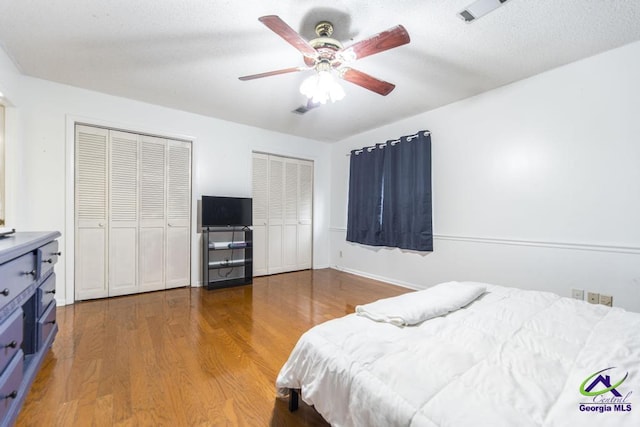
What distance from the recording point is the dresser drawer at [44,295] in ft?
5.76

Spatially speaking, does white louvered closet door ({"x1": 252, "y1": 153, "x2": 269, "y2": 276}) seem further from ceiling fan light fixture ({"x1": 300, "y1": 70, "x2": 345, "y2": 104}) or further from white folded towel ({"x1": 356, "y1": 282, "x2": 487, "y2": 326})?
white folded towel ({"x1": 356, "y1": 282, "x2": 487, "y2": 326})

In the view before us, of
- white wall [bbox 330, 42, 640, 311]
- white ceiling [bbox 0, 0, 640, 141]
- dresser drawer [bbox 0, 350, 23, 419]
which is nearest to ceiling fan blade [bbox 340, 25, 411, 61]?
white ceiling [bbox 0, 0, 640, 141]

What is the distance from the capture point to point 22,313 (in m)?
1.45

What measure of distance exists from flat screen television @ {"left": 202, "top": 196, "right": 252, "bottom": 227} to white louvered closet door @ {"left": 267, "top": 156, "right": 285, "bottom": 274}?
0.58 m

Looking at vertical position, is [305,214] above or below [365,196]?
below

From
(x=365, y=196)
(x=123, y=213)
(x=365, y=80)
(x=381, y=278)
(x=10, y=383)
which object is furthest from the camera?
(x=365, y=196)

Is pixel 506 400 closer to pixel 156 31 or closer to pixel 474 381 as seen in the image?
pixel 474 381

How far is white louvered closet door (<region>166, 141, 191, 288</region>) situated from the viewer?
3.70 metres

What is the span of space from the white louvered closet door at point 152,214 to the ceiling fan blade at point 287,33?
2.68m

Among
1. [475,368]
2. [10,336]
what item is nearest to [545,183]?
[475,368]

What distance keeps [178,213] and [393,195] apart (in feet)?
10.0

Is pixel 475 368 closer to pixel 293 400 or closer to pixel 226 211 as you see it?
pixel 293 400

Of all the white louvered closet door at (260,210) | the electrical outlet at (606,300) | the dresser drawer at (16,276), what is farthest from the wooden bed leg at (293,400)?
the white louvered closet door at (260,210)

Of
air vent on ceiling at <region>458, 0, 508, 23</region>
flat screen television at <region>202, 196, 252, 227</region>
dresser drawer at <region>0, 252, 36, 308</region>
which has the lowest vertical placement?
dresser drawer at <region>0, 252, 36, 308</region>
